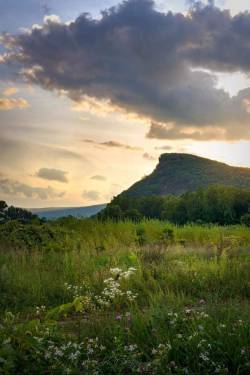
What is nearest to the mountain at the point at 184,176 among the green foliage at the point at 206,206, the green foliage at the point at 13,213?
the green foliage at the point at 206,206

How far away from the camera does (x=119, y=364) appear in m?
4.21

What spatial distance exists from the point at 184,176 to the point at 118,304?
3178 inches

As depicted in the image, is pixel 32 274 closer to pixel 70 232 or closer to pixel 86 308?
pixel 86 308

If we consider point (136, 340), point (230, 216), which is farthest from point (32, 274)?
point (230, 216)

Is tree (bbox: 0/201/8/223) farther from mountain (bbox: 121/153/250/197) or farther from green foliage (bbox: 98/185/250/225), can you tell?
mountain (bbox: 121/153/250/197)

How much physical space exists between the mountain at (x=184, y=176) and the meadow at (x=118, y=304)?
62078 mm

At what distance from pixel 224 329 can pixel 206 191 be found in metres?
24.5

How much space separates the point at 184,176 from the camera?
87250 mm

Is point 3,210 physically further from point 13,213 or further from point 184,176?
point 184,176

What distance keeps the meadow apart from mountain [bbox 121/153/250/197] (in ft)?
204

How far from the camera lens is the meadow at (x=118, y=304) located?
4.15 metres

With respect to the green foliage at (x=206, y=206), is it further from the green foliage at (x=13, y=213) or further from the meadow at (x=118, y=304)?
the meadow at (x=118, y=304)

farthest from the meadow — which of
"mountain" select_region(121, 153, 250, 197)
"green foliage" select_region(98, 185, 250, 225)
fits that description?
"mountain" select_region(121, 153, 250, 197)

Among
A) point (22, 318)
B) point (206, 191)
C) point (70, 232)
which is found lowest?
point (22, 318)
